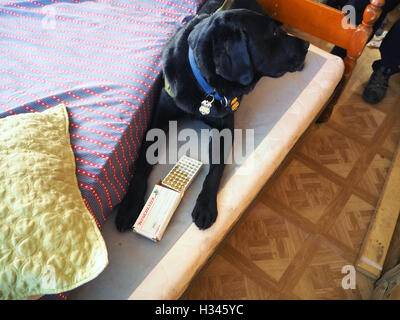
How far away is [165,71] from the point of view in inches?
41.1

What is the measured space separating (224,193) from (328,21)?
2.76ft

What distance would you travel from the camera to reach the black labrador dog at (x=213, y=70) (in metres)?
0.93

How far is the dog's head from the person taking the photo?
0.93 metres

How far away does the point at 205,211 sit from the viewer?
929 millimetres

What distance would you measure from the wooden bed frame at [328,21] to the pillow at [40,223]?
1.09 meters

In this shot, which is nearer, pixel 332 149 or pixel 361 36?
pixel 361 36

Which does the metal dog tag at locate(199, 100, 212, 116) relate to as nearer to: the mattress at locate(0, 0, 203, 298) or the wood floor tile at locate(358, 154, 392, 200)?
the mattress at locate(0, 0, 203, 298)

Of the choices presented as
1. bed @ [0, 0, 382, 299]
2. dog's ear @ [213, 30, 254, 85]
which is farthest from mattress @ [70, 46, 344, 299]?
dog's ear @ [213, 30, 254, 85]

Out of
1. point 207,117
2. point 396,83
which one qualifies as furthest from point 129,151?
point 396,83

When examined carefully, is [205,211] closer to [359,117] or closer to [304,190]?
[304,190]

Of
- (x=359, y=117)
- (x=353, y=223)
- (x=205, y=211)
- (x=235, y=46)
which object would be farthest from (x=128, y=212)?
(x=359, y=117)

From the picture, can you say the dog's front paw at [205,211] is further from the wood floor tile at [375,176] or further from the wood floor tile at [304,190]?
the wood floor tile at [375,176]

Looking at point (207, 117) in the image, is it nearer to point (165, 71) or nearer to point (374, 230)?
point (165, 71)

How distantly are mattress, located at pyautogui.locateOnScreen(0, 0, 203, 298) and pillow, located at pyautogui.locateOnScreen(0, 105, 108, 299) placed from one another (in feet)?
0.30
